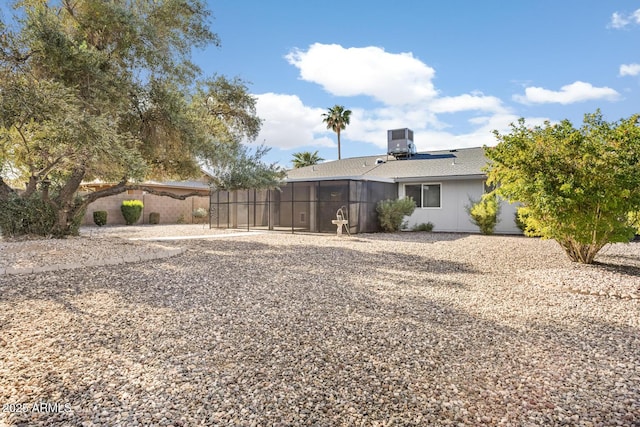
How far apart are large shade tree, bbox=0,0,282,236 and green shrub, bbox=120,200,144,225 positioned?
9.63 metres

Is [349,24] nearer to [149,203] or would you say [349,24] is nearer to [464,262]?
[464,262]

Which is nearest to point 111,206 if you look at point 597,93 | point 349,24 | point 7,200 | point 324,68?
point 7,200

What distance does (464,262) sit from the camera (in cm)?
854

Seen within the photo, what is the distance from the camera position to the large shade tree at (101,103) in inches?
301

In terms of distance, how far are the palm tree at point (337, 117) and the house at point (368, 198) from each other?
1400cm

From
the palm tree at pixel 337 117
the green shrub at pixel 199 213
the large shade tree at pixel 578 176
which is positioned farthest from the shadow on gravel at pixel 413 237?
the palm tree at pixel 337 117

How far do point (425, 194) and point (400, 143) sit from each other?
14.6ft

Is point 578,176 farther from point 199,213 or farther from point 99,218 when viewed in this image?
point 99,218

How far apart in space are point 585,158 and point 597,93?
6713 mm

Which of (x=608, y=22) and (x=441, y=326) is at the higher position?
(x=608, y=22)

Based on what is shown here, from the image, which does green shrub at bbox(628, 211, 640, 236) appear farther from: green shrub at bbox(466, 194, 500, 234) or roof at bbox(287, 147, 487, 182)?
roof at bbox(287, 147, 487, 182)

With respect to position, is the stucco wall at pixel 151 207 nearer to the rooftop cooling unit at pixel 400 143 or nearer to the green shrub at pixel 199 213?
the green shrub at pixel 199 213

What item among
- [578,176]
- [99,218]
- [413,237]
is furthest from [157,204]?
[578,176]

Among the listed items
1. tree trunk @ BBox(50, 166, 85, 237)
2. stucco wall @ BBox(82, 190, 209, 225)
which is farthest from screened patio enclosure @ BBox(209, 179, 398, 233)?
tree trunk @ BBox(50, 166, 85, 237)
